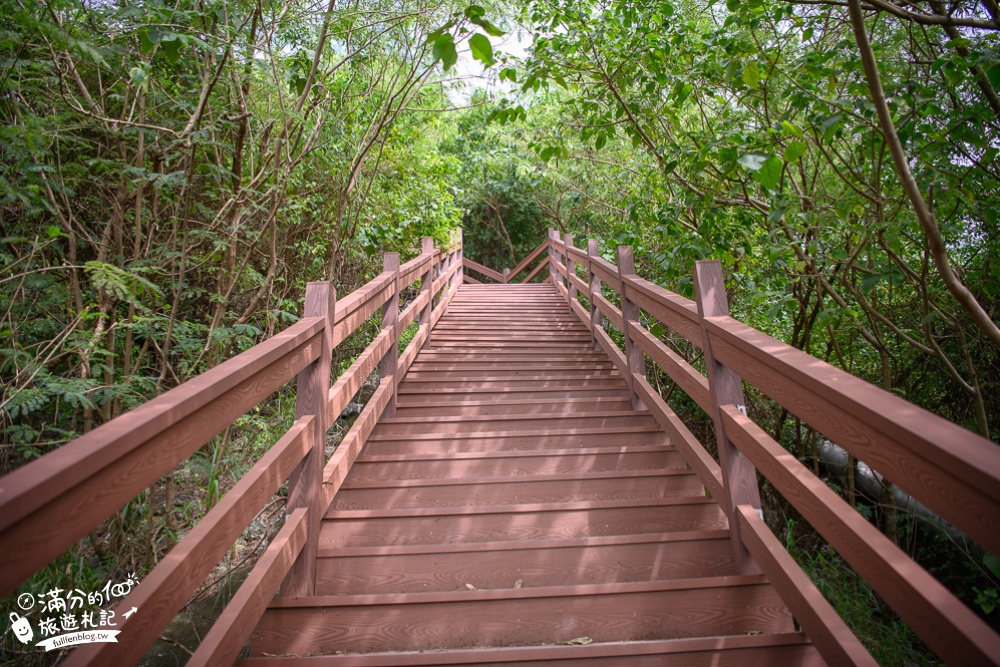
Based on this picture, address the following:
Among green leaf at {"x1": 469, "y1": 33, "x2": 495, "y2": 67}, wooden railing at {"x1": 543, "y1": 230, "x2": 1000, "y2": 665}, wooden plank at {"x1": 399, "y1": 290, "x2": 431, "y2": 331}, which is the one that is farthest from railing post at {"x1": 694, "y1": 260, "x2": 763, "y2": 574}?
wooden plank at {"x1": 399, "y1": 290, "x2": 431, "y2": 331}

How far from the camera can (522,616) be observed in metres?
1.90

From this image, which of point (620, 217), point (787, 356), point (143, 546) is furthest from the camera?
point (620, 217)

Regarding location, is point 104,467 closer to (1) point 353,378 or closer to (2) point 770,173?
(1) point 353,378

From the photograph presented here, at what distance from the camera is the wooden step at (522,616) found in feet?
6.04

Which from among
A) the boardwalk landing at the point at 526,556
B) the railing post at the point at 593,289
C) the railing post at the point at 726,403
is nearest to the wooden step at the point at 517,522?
the boardwalk landing at the point at 526,556

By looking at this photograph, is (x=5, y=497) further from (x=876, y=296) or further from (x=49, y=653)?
(x=876, y=296)

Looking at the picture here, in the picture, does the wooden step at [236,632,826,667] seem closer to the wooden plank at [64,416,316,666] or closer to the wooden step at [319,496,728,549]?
the wooden plank at [64,416,316,666]

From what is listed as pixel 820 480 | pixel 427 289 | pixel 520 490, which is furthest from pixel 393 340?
pixel 820 480

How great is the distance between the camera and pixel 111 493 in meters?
1.01

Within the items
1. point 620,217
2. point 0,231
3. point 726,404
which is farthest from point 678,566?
point 620,217

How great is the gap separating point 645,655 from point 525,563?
64cm

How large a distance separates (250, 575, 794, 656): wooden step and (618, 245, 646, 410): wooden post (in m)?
1.88

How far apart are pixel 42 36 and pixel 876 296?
5.02 m

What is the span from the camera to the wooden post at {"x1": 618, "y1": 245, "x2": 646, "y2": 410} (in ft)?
12.1
